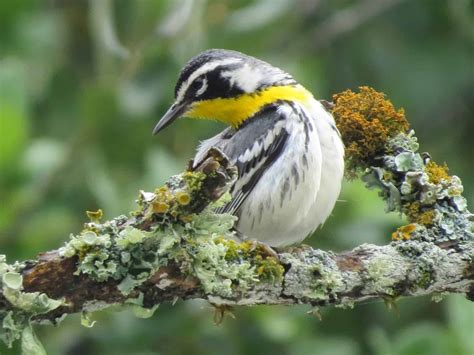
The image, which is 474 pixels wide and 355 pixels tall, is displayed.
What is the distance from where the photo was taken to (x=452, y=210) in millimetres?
4234

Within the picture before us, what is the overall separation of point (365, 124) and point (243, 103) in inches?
29.7

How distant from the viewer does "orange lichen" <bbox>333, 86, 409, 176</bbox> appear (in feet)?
14.4

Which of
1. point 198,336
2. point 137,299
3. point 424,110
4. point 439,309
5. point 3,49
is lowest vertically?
point 137,299

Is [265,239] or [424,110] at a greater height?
[424,110]

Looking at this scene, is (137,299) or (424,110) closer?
(137,299)

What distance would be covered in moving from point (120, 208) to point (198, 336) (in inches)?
32.3

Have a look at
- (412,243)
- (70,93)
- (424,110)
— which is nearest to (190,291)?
(412,243)

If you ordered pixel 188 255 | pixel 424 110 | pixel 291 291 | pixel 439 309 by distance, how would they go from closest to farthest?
pixel 188 255, pixel 291 291, pixel 439 309, pixel 424 110

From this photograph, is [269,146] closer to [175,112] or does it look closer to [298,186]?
[298,186]

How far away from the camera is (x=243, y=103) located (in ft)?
16.6

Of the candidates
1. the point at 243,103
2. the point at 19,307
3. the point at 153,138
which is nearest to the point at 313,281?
the point at 19,307

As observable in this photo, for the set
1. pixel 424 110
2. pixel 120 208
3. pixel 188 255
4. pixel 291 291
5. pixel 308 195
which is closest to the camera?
pixel 188 255

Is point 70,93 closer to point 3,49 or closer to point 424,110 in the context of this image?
point 3,49

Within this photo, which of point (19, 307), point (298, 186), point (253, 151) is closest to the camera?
point (19, 307)
